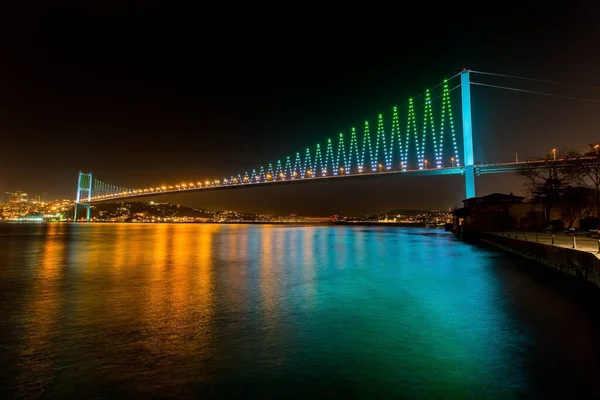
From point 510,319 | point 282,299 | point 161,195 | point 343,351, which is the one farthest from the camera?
point 161,195

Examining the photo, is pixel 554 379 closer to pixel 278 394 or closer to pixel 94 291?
pixel 278 394

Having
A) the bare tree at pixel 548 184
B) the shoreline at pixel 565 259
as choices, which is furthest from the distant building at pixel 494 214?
the shoreline at pixel 565 259

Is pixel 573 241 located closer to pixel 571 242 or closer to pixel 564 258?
pixel 564 258

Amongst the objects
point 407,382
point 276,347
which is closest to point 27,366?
point 276,347

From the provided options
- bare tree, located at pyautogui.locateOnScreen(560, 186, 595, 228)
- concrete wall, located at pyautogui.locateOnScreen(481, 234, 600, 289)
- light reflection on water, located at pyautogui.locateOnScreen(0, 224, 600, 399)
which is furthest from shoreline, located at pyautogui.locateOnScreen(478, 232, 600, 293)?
bare tree, located at pyautogui.locateOnScreen(560, 186, 595, 228)

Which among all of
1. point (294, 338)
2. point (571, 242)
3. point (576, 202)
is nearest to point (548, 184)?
point (576, 202)

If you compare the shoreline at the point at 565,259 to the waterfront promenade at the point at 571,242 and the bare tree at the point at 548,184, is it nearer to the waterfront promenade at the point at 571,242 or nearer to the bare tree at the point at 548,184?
the waterfront promenade at the point at 571,242
